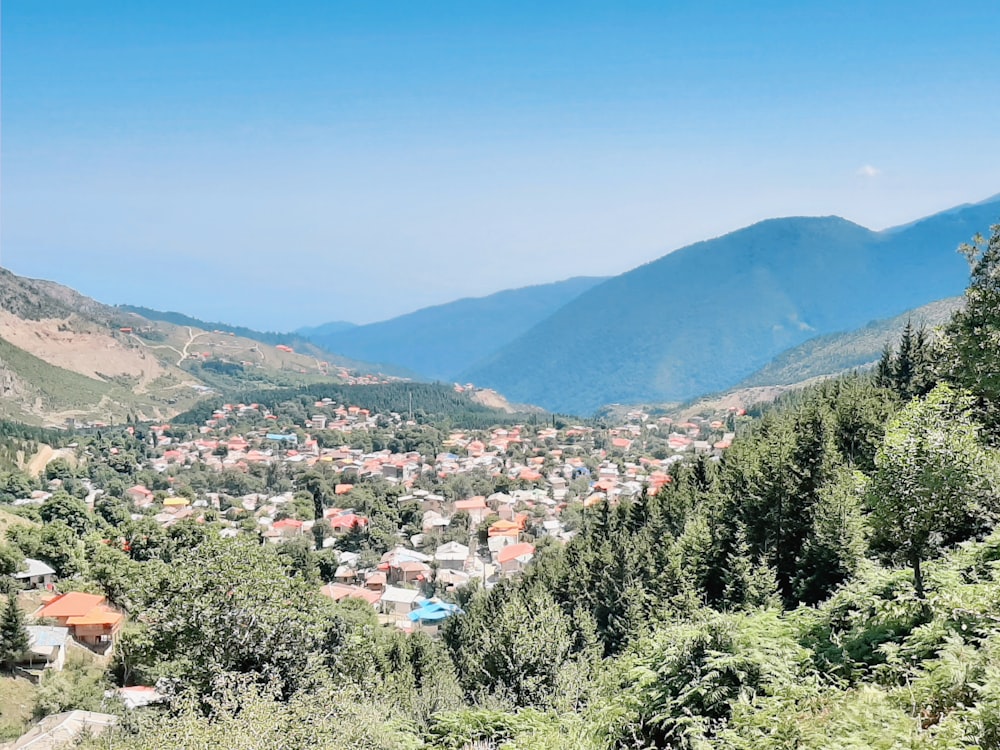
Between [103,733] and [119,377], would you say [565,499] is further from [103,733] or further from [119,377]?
[119,377]

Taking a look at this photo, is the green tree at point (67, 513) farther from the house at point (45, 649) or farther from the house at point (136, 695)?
the house at point (136, 695)

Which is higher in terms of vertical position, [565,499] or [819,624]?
[819,624]

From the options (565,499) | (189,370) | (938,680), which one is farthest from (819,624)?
(189,370)

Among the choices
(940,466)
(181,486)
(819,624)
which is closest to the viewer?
(940,466)

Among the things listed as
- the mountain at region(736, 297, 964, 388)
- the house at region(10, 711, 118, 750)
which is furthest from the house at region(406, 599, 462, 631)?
the mountain at region(736, 297, 964, 388)

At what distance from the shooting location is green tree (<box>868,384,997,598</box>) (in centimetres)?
912

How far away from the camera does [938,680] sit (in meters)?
6.91

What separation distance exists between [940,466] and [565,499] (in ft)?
232

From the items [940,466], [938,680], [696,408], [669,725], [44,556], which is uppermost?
[940,466]

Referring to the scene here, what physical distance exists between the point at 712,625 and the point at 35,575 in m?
39.5

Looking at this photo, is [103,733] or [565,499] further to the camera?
[565,499]

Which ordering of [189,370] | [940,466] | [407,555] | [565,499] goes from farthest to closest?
[189,370], [565,499], [407,555], [940,466]

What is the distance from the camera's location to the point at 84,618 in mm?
31172

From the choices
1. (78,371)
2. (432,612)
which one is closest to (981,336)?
A: (432,612)
